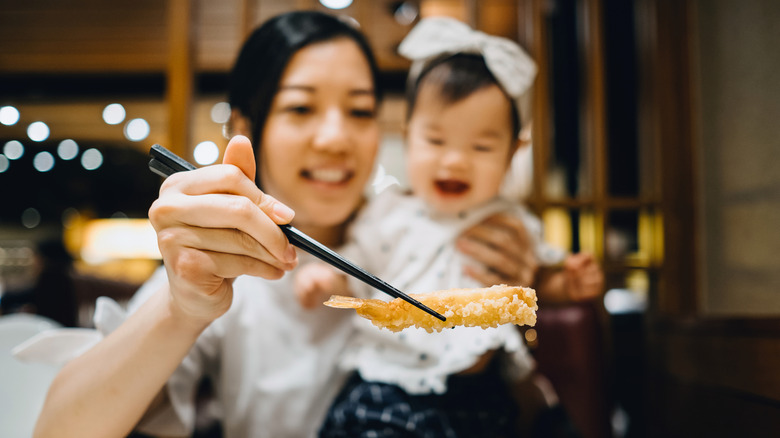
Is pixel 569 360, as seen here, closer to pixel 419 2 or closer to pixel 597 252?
pixel 597 252

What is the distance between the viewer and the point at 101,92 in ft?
17.5

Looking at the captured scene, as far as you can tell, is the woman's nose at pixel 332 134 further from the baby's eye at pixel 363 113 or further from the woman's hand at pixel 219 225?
the woman's hand at pixel 219 225

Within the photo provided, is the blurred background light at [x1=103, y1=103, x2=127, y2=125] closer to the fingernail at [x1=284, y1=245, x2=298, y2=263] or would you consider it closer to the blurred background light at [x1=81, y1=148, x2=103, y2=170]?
the blurred background light at [x1=81, y1=148, x2=103, y2=170]

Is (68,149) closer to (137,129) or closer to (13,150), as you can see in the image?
(13,150)

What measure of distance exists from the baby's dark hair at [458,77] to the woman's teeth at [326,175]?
0.91 feet

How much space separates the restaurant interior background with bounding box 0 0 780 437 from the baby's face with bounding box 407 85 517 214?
23.1 inches

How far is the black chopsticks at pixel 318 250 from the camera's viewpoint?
70 cm

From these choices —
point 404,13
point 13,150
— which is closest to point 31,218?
point 13,150

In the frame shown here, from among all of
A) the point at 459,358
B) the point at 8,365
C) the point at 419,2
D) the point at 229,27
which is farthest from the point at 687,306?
the point at 229,27

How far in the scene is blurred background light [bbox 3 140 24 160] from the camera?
23.0 feet

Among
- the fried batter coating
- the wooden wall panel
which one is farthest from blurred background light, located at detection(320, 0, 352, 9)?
the wooden wall panel

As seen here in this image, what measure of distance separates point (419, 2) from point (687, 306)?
2054mm

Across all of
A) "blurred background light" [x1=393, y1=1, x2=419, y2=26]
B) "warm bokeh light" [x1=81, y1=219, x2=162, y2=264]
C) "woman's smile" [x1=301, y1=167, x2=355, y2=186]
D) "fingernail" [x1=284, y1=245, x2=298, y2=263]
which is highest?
"blurred background light" [x1=393, y1=1, x2=419, y2=26]

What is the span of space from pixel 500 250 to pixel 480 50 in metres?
0.52
